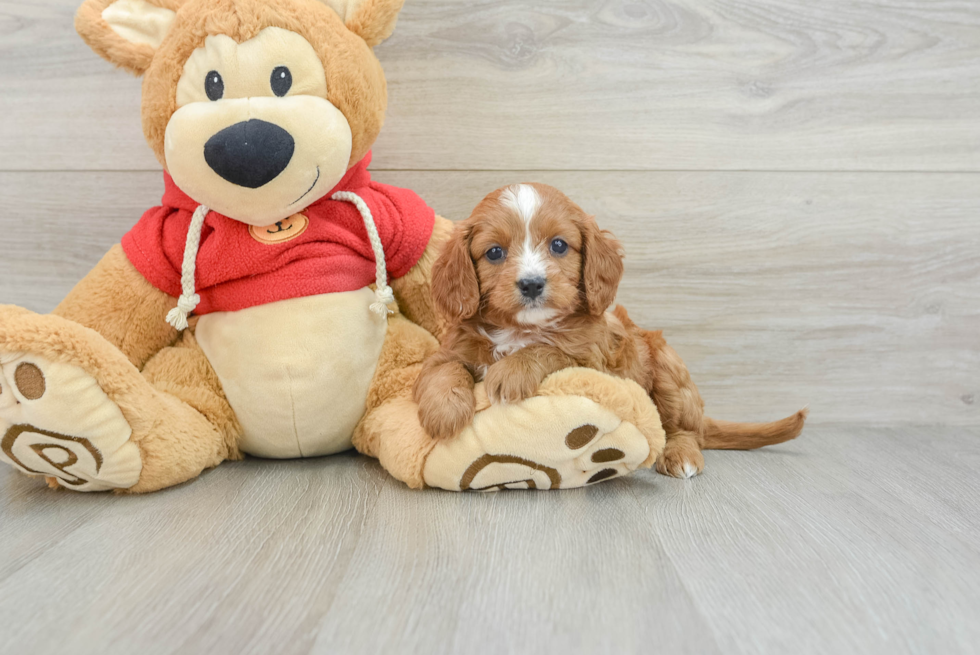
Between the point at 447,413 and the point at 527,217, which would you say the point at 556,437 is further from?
the point at 527,217

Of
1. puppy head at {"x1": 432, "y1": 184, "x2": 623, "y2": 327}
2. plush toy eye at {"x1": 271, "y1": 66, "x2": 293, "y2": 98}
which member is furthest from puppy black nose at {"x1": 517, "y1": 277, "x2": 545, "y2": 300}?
plush toy eye at {"x1": 271, "y1": 66, "x2": 293, "y2": 98}

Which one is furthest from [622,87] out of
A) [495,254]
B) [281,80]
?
[281,80]

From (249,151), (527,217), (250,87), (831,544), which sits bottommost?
(831,544)

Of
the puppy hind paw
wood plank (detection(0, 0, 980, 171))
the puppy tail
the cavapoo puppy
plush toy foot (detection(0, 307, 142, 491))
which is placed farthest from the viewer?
wood plank (detection(0, 0, 980, 171))

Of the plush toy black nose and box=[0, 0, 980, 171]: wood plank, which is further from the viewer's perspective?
box=[0, 0, 980, 171]: wood plank

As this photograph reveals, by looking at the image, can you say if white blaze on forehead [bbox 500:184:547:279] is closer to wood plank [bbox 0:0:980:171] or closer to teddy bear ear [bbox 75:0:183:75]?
wood plank [bbox 0:0:980:171]

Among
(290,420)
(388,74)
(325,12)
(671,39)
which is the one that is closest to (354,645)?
A: (290,420)

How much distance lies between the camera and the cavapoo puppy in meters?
1.35

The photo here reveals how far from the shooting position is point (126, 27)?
1447 millimetres

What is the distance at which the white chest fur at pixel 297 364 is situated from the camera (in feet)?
4.91

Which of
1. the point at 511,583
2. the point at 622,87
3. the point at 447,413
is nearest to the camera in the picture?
the point at 511,583

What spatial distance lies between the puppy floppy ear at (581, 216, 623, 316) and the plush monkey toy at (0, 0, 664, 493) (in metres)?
0.17

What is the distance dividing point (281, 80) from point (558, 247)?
647 mm

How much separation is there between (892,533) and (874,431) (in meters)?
0.80
